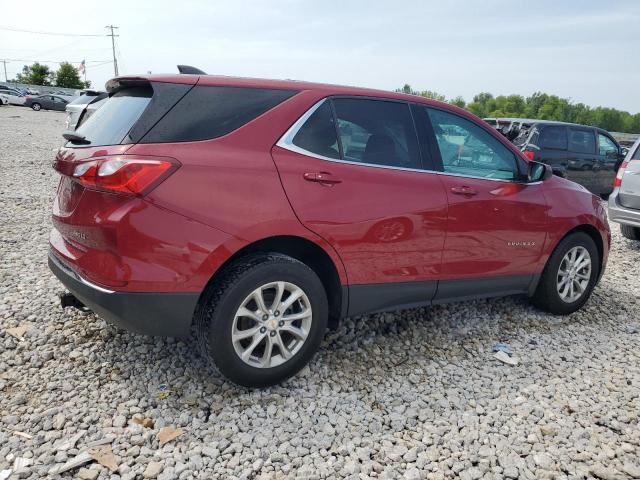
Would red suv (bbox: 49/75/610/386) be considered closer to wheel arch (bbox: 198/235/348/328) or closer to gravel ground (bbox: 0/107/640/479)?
wheel arch (bbox: 198/235/348/328)

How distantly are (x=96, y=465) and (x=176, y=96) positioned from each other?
1863 millimetres

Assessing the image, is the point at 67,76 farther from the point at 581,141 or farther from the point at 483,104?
the point at 581,141

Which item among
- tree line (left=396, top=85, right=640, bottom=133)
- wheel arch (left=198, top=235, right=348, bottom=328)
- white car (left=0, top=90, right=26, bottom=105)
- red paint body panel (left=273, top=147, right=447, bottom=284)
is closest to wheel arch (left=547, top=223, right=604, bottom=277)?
red paint body panel (left=273, top=147, right=447, bottom=284)

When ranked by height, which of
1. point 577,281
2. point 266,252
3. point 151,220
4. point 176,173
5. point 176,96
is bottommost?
point 577,281

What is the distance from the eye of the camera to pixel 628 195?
6.82 metres

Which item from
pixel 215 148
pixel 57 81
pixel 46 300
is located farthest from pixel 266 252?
pixel 57 81

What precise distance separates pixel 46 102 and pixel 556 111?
197 feet

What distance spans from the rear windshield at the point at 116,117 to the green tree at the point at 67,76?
73.8m

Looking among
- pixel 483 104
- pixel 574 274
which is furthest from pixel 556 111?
pixel 574 274

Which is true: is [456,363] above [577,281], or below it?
below

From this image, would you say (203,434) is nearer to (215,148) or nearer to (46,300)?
(215,148)

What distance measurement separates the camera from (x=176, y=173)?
2.51m

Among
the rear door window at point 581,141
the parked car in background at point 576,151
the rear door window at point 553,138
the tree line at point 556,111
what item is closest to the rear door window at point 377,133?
the parked car in background at point 576,151

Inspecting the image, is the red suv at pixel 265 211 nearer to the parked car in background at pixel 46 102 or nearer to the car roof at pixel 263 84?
the car roof at pixel 263 84
